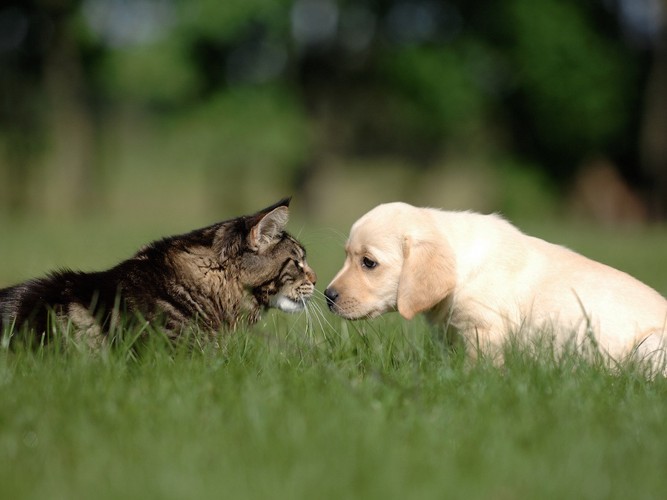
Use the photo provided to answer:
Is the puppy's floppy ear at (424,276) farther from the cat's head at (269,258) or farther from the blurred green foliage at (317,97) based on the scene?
the blurred green foliage at (317,97)

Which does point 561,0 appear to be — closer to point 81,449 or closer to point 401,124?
point 401,124

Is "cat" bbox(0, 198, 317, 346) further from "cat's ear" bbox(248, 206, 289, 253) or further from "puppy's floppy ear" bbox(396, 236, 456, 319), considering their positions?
"puppy's floppy ear" bbox(396, 236, 456, 319)

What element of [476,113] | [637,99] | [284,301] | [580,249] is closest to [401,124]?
[476,113]

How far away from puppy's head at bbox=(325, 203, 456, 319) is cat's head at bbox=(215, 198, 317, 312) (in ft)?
0.97

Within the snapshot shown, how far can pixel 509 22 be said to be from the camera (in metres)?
25.7

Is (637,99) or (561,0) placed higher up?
(561,0)

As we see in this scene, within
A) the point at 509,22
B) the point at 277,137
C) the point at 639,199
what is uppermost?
the point at 509,22

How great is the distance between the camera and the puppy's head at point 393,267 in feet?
15.6

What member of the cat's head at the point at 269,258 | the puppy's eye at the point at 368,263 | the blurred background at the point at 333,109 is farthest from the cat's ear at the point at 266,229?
the blurred background at the point at 333,109

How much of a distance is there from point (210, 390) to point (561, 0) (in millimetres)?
24766

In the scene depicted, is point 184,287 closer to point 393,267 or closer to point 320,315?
point 320,315

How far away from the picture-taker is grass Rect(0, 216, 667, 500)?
9.17ft

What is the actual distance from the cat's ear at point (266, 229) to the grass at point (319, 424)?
2.37 feet

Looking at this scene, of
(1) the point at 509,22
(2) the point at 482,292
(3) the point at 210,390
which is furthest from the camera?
(1) the point at 509,22
